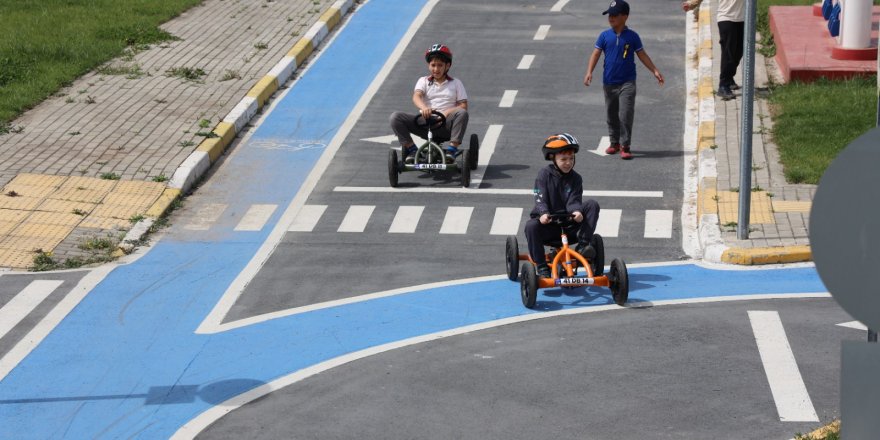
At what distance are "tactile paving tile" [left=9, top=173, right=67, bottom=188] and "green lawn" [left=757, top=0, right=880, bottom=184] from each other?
845 cm

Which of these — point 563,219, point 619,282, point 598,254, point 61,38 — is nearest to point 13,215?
point 563,219

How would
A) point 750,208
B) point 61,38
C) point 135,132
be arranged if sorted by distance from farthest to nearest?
1. point 61,38
2. point 135,132
3. point 750,208

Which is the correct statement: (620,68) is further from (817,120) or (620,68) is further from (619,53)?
(817,120)

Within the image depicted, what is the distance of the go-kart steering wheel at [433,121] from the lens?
16.4 m

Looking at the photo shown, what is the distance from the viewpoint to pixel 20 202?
15.3 m

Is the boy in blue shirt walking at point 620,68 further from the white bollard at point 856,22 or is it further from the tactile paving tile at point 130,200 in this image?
the tactile paving tile at point 130,200

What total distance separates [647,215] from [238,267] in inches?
181

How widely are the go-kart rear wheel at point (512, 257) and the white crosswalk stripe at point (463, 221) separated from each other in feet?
5.54

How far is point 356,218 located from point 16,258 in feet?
11.9

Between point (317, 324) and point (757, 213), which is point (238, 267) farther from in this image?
point (757, 213)

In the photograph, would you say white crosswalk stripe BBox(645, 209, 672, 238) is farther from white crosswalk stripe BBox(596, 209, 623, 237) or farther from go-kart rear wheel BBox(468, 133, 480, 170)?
go-kart rear wheel BBox(468, 133, 480, 170)

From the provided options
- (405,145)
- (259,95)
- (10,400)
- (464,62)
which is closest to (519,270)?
(405,145)

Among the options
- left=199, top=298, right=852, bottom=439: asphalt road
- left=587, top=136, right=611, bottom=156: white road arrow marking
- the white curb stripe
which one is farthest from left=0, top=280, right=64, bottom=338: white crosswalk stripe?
left=587, top=136, right=611, bottom=156: white road arrow marking

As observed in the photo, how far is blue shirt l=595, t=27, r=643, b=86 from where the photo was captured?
16.9 metres
